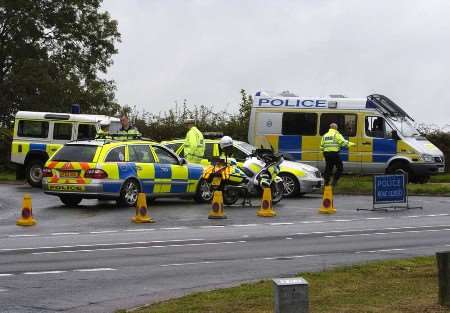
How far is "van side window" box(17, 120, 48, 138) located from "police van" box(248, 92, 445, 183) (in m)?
6.28

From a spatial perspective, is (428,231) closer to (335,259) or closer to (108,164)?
(335,259)

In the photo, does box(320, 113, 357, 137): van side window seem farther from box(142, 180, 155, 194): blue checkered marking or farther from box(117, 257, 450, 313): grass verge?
box(117, 257, 450, 313): grass verge

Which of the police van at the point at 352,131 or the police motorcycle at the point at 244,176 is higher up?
the police van at the point at 352,131

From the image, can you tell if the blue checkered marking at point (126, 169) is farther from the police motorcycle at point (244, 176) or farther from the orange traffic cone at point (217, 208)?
the orange traffic cone at point (217, 208)

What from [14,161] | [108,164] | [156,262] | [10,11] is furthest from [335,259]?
[10,11]

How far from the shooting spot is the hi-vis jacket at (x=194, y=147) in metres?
24.4

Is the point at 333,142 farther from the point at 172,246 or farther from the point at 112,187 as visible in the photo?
the point at 172,246

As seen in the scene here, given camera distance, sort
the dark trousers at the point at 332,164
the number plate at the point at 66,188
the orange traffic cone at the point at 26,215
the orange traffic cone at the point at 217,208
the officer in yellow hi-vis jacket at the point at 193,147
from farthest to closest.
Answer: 1. the dark trousers at the point at 332,164
2. the officer in yellow hi-vis jacket at the point at 193,147
3. the number plate at the point at 66,188
4. the orange traffic cone at the point at 217,208
5. the orange traffic cone at the point at 26,215

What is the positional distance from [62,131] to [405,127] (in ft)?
33.4

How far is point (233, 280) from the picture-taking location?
11766mm

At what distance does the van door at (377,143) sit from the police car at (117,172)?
319 inches

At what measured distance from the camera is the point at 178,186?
2288 cm

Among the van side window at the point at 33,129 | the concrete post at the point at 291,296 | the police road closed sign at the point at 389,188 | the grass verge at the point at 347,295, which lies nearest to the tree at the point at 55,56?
the van side window at the point at 33,129

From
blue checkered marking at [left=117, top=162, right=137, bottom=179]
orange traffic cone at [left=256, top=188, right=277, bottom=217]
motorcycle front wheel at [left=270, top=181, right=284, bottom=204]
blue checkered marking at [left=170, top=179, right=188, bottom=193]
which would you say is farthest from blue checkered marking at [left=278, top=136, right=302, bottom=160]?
orange traffic cone at [left=256, top=188, right=277, bottom=217]
